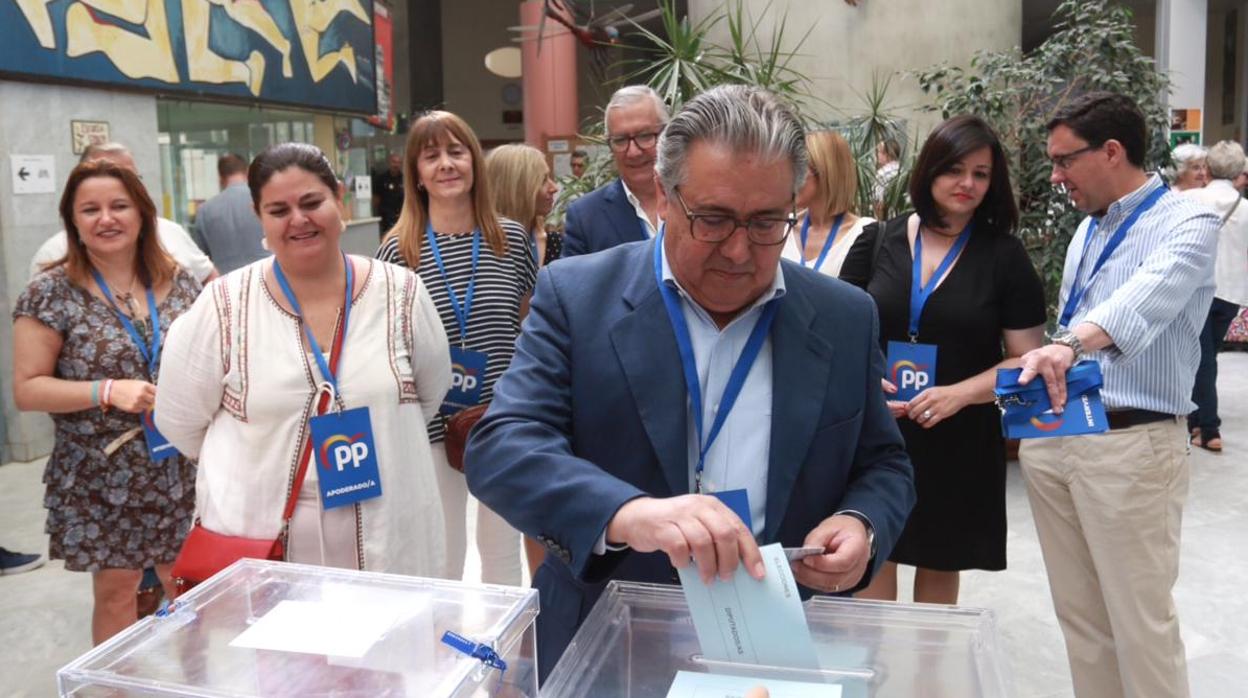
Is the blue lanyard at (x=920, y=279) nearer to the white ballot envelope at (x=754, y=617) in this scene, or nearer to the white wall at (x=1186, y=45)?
the white ballot envelope at (x=754, y=617)

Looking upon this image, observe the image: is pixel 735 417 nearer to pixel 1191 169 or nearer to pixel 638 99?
pixel 638 99

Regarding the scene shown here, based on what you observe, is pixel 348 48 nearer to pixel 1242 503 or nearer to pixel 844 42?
pixel 844 42

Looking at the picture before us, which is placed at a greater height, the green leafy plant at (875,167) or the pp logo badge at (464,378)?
the green leafy plant at (875,167)

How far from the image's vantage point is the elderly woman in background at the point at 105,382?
9.93ft

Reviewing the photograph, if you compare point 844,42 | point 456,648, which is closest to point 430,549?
point 456,648

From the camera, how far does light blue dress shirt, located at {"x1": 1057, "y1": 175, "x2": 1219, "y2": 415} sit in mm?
2531

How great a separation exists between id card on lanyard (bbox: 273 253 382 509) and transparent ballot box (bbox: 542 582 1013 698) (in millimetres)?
1142

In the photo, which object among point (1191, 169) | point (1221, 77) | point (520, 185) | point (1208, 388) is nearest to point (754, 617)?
point (520, 185)

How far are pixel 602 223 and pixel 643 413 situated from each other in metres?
A: 1.97

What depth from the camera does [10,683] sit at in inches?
139

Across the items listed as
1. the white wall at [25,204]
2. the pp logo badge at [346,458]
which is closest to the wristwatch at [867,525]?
the pp logo badge at [346,458]

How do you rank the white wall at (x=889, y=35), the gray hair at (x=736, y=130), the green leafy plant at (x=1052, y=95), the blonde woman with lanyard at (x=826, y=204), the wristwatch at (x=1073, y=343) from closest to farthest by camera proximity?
the gray hair at (x=736, y=130) < the wristwatch at (x=1073, y=343) < the blonde woman with lanyard at (x=826, y=204) < the green leafy plant at (x=1052, y=95) < the white wall at (x=889, y=35)

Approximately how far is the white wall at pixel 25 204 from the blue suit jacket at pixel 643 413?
6090mm

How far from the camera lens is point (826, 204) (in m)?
3.62
